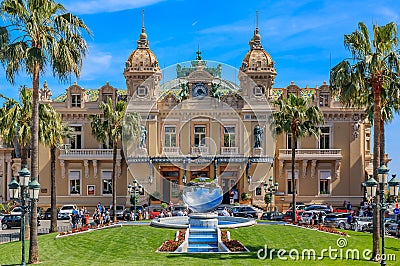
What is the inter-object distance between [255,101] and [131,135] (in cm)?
1368

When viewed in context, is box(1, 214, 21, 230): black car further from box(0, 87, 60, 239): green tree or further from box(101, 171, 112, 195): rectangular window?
box(101, 171, 112, 195): rectangular window

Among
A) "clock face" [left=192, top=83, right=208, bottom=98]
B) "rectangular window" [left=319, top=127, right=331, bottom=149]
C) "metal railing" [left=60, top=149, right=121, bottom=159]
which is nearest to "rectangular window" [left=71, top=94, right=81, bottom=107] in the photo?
"metal railing" [left=60, top=149, right=121, bottom=159]

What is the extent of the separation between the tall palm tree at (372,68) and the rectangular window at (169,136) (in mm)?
35913

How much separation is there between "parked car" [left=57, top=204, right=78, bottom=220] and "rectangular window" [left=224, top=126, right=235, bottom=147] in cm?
Answer: 1621

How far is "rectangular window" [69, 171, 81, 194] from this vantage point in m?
64.1

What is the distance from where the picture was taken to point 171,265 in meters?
25.2

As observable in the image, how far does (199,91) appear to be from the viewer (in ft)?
207

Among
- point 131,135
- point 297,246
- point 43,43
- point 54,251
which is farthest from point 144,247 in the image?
point 131,135

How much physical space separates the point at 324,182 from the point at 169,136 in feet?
54.4

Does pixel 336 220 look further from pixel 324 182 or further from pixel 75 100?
pixel 75 100

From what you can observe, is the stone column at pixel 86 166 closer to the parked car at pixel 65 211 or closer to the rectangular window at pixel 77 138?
the rectangular window at pixel 77 138

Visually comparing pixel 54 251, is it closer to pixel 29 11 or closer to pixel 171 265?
pixel 171 265

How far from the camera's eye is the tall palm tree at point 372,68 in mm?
27047

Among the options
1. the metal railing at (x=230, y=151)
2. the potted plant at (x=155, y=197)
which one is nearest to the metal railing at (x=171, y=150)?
the potted plant at (x=155, y=197)
